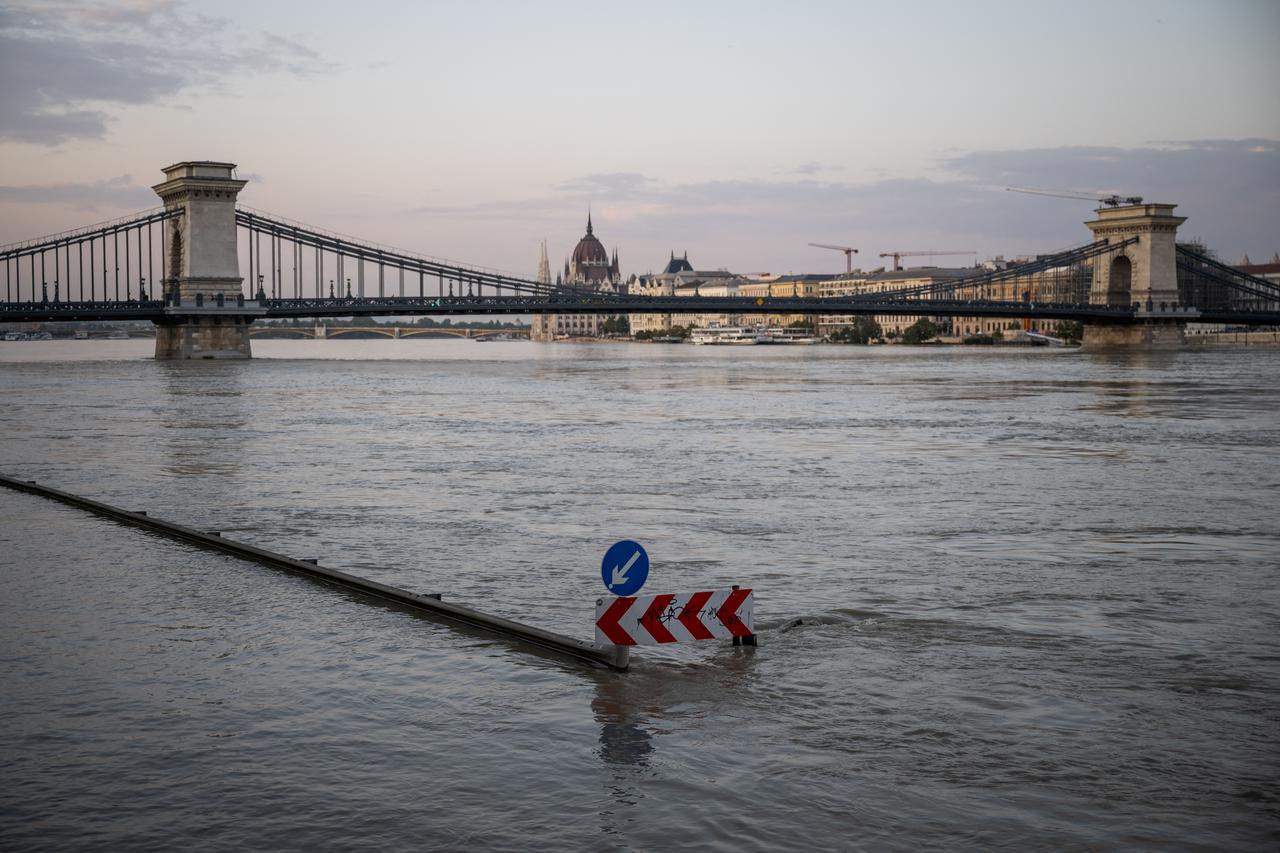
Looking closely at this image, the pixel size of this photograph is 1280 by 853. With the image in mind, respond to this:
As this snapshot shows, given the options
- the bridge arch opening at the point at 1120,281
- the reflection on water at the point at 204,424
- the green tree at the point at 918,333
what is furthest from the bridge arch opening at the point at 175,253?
the green tree at the point at 918,333

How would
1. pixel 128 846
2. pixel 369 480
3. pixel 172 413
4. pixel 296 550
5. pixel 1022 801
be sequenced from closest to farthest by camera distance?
1. pixel 128 846
2. pixel 1022 801
3. pixel 296 550
4. pixel 369 480
5. pixel 172 413

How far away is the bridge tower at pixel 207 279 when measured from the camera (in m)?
98.4

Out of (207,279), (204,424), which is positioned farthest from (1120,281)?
(204,424)

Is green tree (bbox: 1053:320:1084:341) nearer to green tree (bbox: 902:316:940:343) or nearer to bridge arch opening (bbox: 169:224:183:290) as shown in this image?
green tree (bbox: 902:316:940:343)

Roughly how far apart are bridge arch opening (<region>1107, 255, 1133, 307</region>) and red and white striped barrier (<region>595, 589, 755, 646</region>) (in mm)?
133270

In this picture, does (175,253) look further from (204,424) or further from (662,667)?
(662,667)

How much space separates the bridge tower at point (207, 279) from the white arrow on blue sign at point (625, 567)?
93.0 m

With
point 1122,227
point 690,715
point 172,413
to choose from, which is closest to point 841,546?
point 690,715

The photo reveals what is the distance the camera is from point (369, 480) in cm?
2319

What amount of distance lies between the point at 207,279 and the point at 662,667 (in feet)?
310

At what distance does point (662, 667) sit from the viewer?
1046cm

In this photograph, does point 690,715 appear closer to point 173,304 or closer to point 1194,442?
point 1194,442

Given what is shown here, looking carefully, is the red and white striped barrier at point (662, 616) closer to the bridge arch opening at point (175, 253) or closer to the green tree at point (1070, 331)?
the bridge arch opening at point (175, 253)

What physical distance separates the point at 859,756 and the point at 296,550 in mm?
9159
